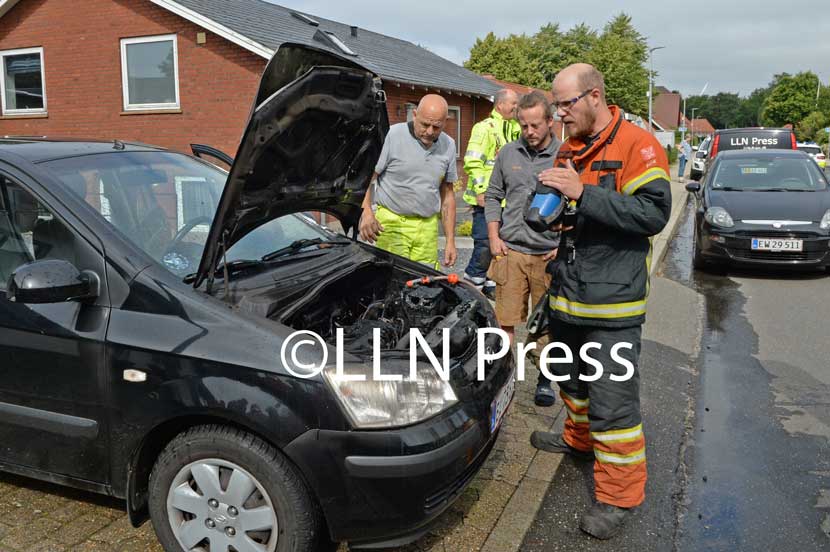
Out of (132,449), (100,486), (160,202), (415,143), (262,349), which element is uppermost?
(415,143)

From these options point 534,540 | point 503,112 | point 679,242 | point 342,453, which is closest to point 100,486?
point 342,453

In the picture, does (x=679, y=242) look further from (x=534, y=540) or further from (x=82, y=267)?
(x=82, y=267)

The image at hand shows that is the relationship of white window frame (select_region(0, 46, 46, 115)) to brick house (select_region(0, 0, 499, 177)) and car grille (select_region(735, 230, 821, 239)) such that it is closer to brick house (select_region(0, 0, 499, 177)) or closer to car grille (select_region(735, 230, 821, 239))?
brick house (select_region(0, 0, 499, 177))

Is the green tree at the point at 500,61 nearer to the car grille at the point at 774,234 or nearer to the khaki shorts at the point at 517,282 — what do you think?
the car grille at the point at 774,234

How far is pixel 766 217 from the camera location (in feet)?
27.4

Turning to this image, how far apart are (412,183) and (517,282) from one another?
99cm

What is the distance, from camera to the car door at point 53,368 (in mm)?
2625

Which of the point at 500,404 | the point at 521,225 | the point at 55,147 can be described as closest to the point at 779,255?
the point at 521,225

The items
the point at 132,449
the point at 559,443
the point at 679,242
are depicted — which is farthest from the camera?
the point at 679,242

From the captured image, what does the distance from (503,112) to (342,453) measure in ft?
15.4

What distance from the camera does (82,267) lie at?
268cm

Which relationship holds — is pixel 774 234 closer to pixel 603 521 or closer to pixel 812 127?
pixel 603 521

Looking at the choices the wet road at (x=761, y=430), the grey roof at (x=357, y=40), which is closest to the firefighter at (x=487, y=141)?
the wet road at (x=761, y=430)

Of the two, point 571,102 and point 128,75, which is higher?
point 128,75
